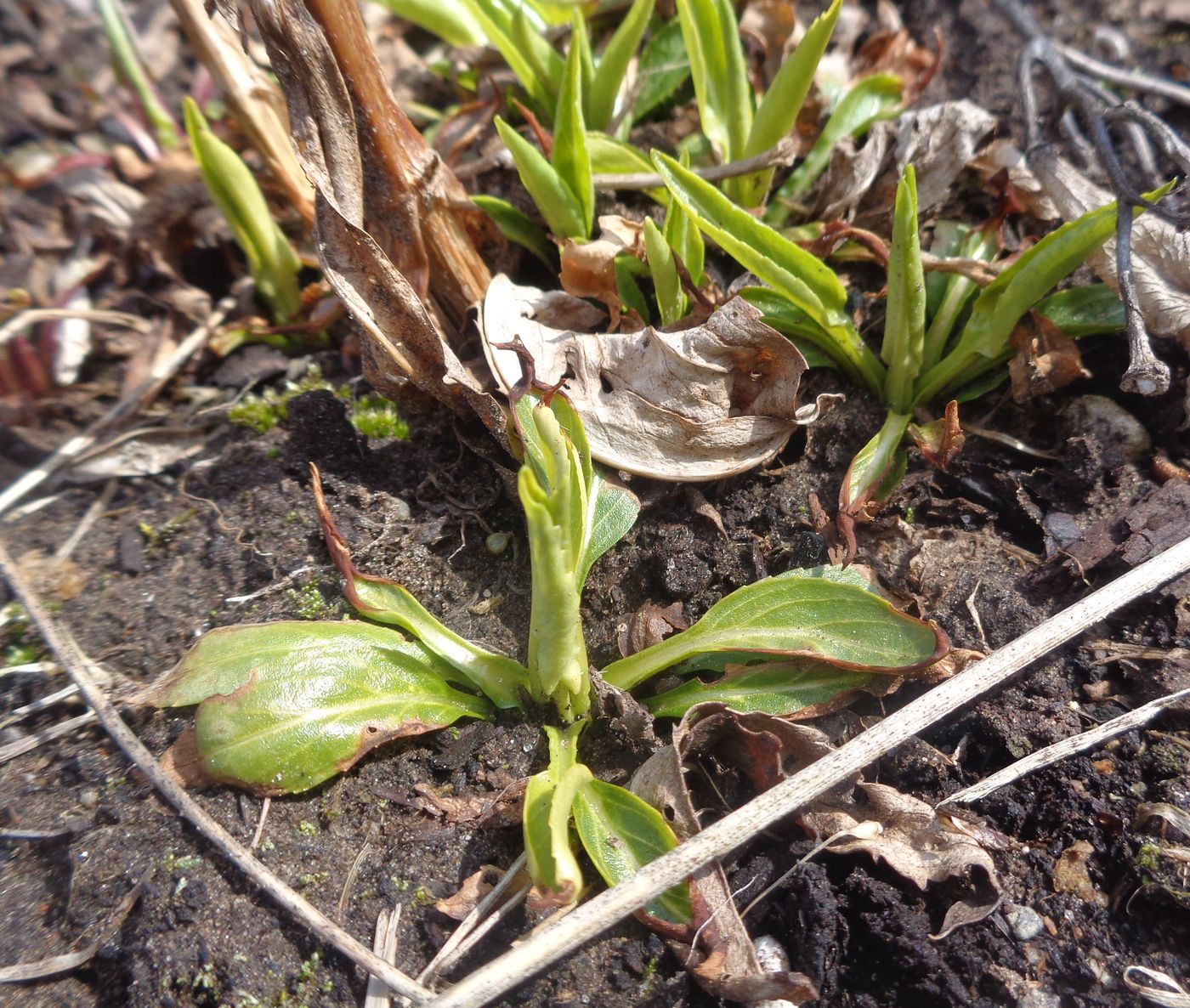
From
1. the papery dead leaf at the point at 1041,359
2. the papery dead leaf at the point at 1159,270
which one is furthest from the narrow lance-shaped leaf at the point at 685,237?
the papery dead leaf at the point at 1159,270

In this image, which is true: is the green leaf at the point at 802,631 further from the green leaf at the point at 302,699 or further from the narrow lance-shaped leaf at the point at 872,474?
the green leaf at the point at 302,699

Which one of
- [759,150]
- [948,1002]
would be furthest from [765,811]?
[759,150]

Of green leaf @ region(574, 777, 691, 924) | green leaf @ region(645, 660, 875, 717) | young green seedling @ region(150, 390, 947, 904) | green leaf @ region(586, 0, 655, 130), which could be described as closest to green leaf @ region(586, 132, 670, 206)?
green leaf @ region(586, 0, 655, 130)

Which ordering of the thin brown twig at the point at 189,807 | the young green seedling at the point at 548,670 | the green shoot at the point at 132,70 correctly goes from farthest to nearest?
1. the green shoot at the point at 132,70
2. the young green seedling at the point at 548,670
3. the thin brown twig at the point at 189,807

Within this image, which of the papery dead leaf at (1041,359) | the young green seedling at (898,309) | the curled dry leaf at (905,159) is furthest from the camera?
the curled dry leaf at (905,159)

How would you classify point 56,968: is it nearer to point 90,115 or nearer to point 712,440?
point 712,440

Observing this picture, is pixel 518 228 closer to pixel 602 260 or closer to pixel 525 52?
pixel 602 260

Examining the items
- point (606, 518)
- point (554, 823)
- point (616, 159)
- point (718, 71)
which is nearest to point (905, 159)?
point (718, 71)
